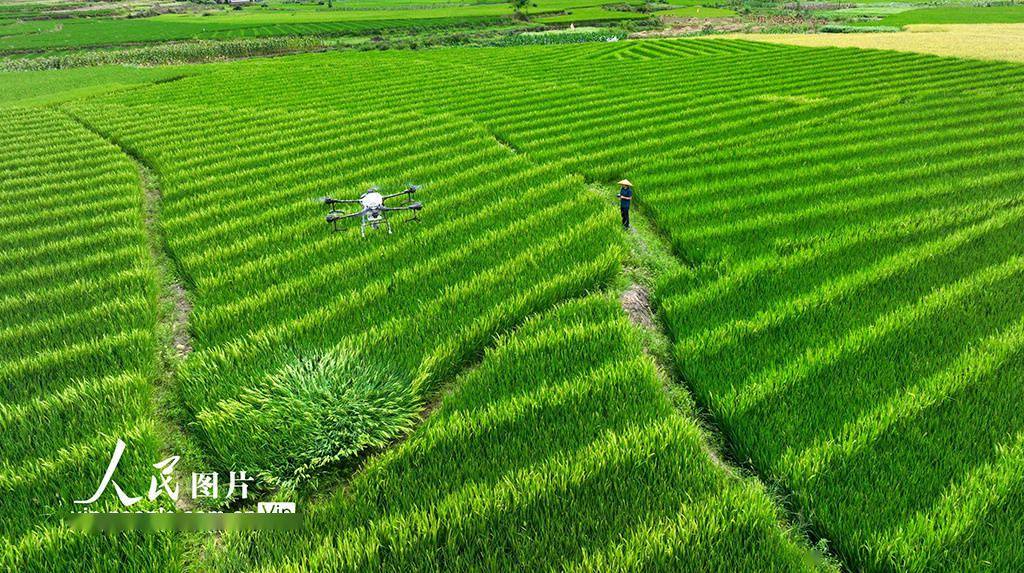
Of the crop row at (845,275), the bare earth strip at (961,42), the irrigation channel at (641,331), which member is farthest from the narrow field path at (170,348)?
the bare earth strip at (961,42)

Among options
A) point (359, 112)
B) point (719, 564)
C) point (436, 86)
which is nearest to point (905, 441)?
point (719, 564)

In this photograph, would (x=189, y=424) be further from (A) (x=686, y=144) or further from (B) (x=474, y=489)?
(A) (x=686, y=144)

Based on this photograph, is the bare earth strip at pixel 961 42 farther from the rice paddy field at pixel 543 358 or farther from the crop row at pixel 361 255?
the crop row at pixel 361 255

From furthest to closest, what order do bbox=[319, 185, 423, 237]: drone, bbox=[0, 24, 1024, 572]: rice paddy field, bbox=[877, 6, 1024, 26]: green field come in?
bbox=[877, 6, 1024, 26]: green field, bbox=[319, 185, 423, 237]: drone, bbox=[0, 24, 1024, 572]: rice paddy field

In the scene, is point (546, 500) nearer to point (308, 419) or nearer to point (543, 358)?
point (543, 358)

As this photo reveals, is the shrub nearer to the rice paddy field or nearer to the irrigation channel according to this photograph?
the rice paddy field

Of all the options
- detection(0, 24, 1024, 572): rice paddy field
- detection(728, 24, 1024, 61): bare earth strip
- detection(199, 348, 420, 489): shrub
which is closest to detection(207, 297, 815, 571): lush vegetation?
detection(0, 24, 1024, 572): rice paddy field

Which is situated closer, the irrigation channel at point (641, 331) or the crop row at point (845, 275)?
the crop row at point (845, 275)

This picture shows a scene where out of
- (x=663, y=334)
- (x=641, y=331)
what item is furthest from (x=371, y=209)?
(x=663, y=334)
